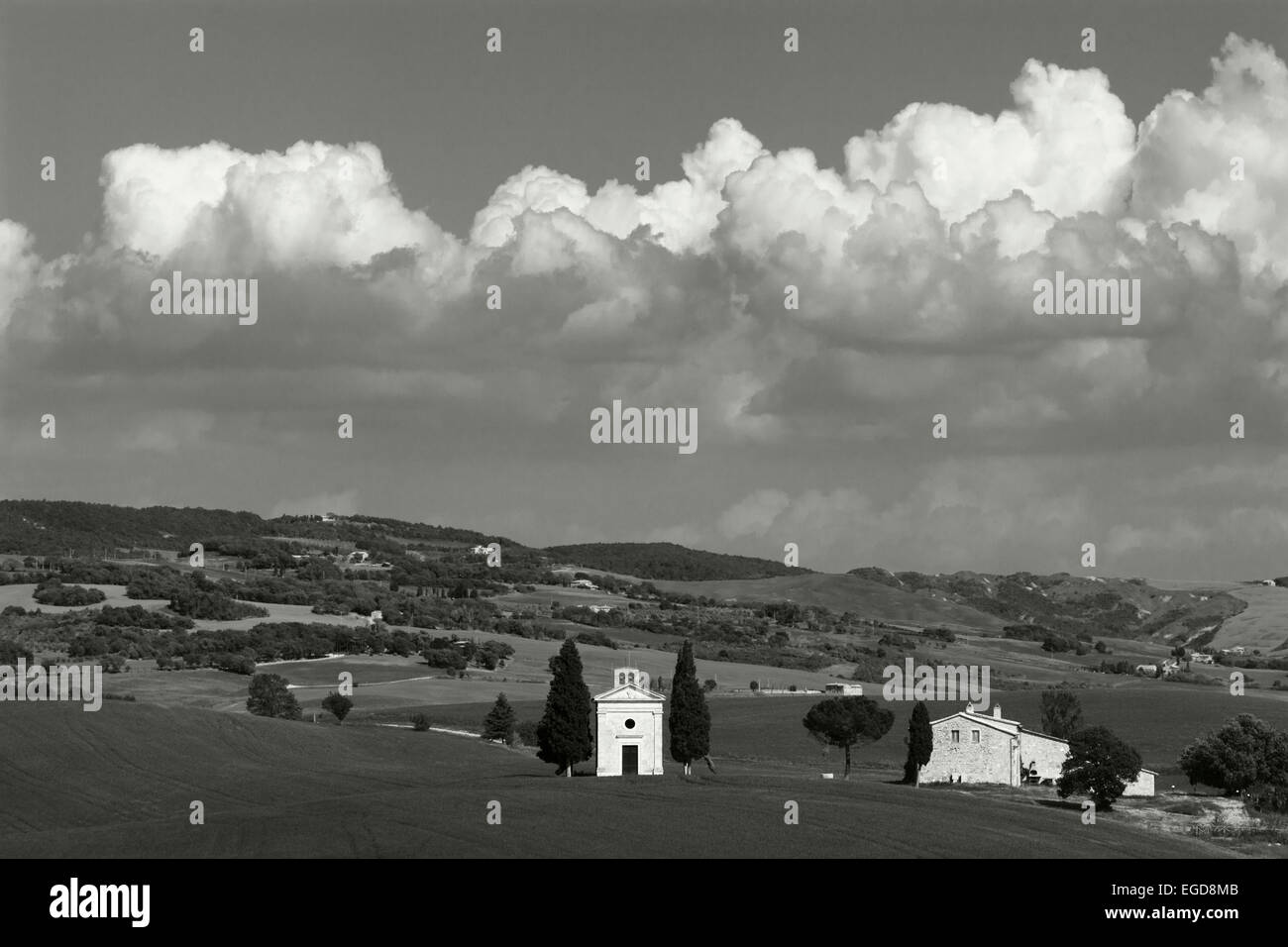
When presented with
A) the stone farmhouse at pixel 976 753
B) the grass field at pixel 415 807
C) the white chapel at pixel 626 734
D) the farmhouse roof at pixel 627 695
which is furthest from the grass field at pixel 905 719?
the farmhouse roof at pixel 627 695

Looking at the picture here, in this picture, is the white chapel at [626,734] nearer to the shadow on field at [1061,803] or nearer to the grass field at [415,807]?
the grass field at [415,807]

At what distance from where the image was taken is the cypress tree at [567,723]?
262 ft

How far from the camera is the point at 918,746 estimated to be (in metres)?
88.1

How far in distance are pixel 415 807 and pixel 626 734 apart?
715 inches

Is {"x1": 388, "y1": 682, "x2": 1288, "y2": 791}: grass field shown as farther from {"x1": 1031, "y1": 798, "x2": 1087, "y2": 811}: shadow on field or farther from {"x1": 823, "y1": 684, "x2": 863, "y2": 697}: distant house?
{"x1": 1031, "y1": 798, "x2": 1087, "y2": 811}: shadow on field

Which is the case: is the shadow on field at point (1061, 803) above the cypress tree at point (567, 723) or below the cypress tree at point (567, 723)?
below

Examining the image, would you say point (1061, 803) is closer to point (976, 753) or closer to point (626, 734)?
point (976, 753)

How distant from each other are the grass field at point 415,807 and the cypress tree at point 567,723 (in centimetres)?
238

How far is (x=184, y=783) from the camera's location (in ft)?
267

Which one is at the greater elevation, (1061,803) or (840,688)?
(840,688)

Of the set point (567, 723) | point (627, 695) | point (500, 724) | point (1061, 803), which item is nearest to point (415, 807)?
point (567, 723)

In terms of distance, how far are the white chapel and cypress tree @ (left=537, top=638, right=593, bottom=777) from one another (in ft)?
2.74
